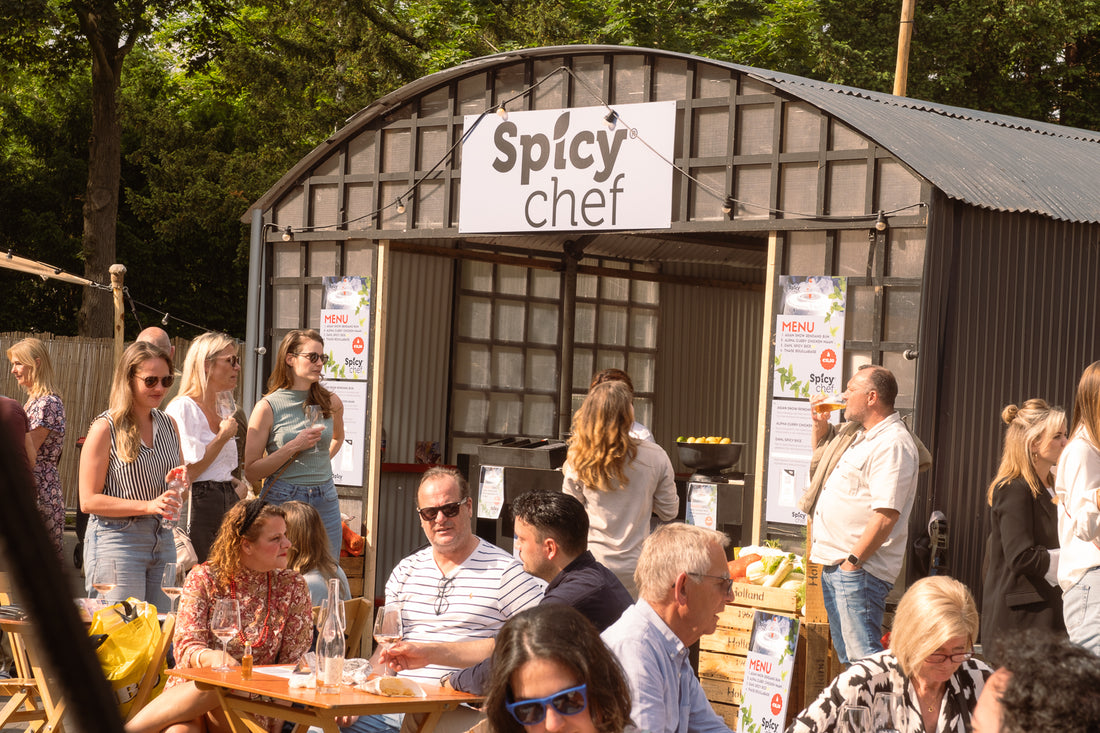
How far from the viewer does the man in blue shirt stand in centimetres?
358

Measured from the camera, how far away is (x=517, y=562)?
16.9 ft

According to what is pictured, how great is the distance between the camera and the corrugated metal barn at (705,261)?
801 cm

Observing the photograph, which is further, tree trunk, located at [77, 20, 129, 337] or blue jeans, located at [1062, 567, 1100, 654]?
tree trunk, located at [77, 20, 129, 337]

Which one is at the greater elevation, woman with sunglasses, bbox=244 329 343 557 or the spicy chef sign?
the spicy chef sign

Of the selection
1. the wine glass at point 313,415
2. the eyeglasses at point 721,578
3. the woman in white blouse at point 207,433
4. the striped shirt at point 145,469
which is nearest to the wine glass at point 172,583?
the striped shirt at point 145,469

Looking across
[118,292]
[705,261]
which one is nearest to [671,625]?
[118,292]

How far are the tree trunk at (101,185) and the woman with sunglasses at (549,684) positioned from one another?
19416 millimetres

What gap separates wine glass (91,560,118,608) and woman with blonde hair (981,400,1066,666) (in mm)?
3778

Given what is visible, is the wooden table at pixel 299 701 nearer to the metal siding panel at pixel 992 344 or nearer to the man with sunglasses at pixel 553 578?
the man with sunglasses at pixel 553 578

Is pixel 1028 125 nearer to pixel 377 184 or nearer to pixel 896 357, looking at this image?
pixel 896 357

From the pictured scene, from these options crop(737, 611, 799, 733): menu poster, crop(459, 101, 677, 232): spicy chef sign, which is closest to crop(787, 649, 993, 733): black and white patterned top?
crop(737, 611, 799, 733): menu poster

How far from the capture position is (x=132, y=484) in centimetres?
595

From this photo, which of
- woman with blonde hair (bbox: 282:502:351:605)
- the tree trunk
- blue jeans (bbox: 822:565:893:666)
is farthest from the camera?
the tree trunk

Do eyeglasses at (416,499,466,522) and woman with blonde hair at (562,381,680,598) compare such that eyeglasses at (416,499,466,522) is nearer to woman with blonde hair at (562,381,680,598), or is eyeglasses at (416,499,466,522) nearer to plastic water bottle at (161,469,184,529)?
plastic water bottle at (161,469,184,529)
